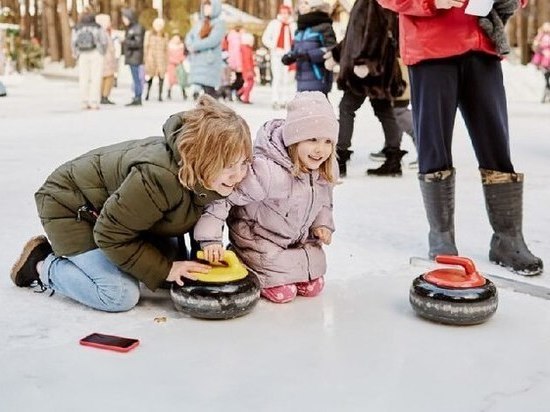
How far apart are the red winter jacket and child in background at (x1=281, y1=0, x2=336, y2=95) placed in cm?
395

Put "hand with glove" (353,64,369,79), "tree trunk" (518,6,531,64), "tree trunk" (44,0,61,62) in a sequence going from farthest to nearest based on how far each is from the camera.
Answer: "tree trunk" (44,0,61,62) < "tree trunk" (518,6,531,64) < "hand with glove" (353,64,369,79)

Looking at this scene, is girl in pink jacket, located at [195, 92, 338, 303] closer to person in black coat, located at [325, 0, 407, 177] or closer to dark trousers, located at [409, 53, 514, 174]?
dark trousers, located at [409, 53, 514, 174]

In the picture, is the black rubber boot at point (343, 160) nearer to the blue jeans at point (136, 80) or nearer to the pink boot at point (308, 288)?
the pink boot at point (308, 288)

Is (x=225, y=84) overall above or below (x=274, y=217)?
below

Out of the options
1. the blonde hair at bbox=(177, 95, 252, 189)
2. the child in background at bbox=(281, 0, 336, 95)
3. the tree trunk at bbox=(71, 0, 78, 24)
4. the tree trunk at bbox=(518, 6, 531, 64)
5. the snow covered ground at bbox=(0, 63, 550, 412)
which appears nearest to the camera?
the snow covered ground at bbox=(0, 63, 550, 412)

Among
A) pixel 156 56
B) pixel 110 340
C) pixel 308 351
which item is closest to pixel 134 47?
pixel 156 56

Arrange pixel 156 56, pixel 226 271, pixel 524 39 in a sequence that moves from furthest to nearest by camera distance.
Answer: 1. pixel 524 39
2. pixel 156 56
3. pixel 226 271

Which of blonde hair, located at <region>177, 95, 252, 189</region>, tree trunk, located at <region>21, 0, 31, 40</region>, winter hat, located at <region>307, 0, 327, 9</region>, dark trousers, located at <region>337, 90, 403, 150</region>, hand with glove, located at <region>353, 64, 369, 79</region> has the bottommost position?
dark trousers, located at <region>337, 90, 403, 150</region>

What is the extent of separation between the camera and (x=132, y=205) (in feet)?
7.59

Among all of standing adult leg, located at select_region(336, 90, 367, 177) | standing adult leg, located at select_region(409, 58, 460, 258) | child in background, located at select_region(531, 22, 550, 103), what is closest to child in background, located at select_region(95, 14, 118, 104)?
child in background, located at select_region(531, 22, 550, 103)

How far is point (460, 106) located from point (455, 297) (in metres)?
1.03

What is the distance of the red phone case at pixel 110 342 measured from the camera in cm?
212

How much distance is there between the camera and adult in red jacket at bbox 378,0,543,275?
2947 millimetres

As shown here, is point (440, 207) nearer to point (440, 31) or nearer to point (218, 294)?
point (440, 31)
